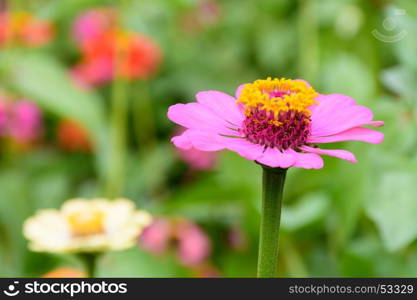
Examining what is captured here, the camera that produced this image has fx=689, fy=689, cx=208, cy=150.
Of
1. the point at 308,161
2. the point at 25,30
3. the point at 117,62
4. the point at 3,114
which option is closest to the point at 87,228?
the point at 308,161

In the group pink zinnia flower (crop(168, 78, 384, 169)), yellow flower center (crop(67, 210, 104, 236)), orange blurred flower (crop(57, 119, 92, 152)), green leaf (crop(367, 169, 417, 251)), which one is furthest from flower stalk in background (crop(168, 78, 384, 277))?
orange blurred flower (crop(57, 119, 92, 152))

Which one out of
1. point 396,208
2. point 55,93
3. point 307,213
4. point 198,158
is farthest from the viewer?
point 198,158

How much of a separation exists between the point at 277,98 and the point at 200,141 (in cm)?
8

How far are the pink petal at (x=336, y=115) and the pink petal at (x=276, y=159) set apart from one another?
0.04m

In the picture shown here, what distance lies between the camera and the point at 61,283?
0.50 meters

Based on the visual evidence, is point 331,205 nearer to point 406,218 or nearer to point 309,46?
point 406,218

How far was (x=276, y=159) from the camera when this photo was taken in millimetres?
357

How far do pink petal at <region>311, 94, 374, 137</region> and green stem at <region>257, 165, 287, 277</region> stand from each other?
6cm

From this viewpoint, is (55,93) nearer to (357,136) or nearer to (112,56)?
(112,56)

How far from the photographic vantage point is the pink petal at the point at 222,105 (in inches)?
Answer: 16.6

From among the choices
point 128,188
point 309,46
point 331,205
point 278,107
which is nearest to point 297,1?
point 309,46

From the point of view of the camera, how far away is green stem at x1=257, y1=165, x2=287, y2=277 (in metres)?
0.36

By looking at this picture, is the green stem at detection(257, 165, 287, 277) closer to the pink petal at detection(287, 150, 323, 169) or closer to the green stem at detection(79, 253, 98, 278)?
the pink petal at detection(287, 150, 323, 169)

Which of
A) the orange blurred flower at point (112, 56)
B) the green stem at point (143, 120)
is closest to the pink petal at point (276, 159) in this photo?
the orange blurred flower at point (112, 56)
